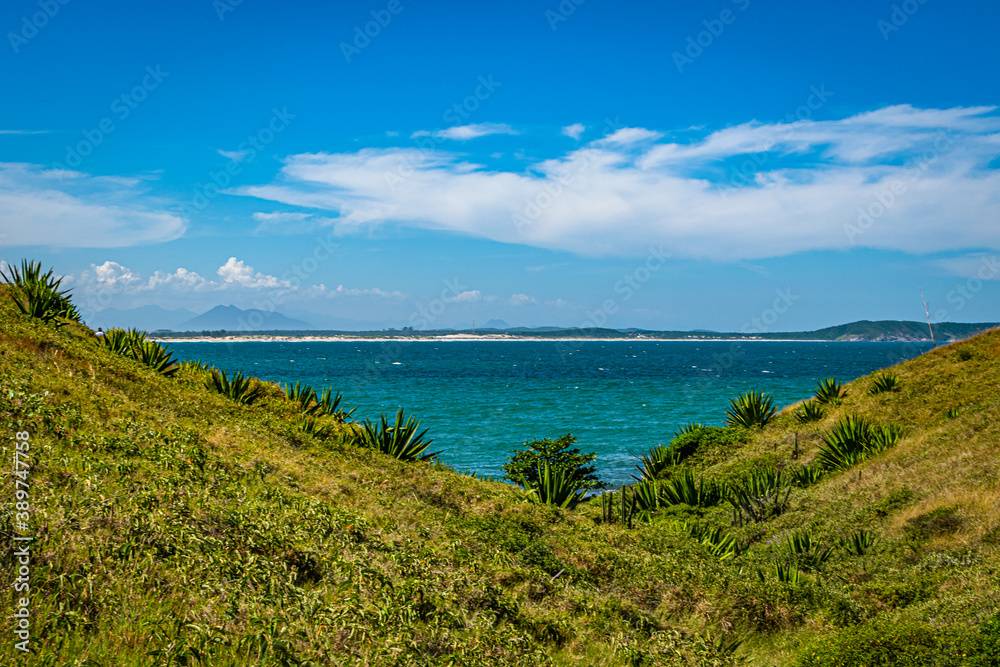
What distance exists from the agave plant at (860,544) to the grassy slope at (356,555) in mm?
263

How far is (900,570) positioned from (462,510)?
622cm

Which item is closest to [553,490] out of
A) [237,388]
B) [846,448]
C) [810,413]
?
[237,388]

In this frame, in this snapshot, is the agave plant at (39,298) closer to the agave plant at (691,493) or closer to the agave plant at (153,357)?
the agave plant at (153,357)

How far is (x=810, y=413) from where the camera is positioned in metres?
21.9

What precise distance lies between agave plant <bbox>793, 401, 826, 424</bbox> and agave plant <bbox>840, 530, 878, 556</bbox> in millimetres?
12231

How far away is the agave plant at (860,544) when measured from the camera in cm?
1009

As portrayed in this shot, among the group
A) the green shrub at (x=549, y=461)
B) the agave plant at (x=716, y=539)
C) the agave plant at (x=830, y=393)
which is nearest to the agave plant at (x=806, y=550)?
the agave plant at (x=716, y=539)

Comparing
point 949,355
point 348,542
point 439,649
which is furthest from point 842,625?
point 949,355

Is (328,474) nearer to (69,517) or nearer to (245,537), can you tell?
(245,537)

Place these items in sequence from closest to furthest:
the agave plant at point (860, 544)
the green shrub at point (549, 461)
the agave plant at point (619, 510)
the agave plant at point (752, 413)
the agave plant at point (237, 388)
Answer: the agave plant at point (860, 544), the agave plant at point (619, 510), the agave plant at point (237, 388), the green shrub at point (549, 461), the agave plant at point (752, 413)

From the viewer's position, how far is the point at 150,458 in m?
6.92

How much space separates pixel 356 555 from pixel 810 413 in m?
20.3

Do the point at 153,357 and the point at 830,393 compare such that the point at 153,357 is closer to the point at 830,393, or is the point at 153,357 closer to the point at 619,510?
the point at 619,510

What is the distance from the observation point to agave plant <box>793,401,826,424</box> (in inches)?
858
